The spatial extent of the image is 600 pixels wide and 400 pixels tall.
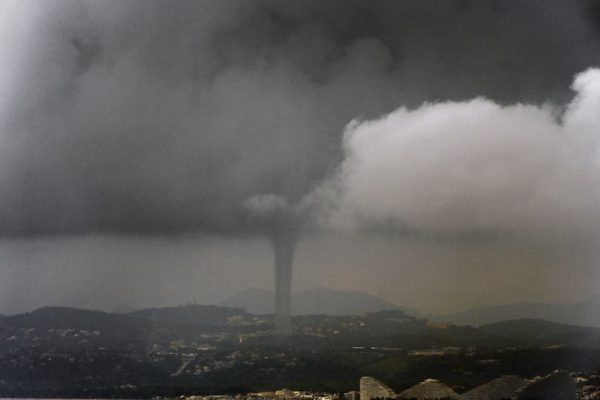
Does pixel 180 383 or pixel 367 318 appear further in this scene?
pixel 367 318

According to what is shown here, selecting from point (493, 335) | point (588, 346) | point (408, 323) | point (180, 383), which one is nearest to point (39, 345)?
point (180, 383)

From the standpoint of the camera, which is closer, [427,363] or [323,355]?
[427,363]

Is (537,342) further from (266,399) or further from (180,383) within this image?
(180,383)

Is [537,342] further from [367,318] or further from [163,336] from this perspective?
[163,336]

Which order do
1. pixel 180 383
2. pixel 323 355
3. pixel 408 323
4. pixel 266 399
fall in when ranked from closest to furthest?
pixel 266 399
pixel 180 383
pixel 323 355
pixel 408 323

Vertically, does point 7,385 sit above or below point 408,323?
below

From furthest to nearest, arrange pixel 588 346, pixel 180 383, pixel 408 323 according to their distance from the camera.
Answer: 1. pixel 408 323
2. pixel 180 383
3. pixel 588 346

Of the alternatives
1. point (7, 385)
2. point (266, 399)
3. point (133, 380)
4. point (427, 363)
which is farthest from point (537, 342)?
point (7, 385)

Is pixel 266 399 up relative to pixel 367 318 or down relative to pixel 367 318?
down

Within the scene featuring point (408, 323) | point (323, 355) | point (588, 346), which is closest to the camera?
point (588, 346)
